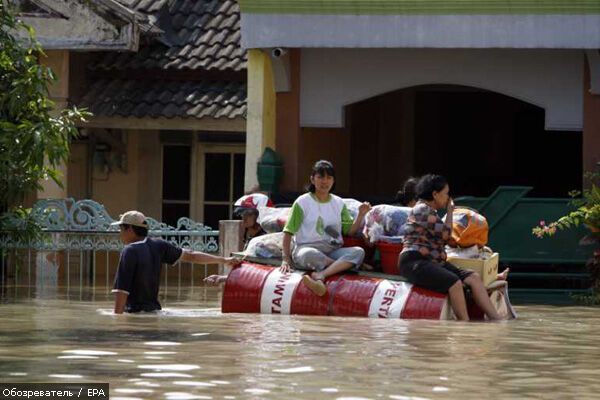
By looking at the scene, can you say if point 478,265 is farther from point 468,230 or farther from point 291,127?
point 291,127

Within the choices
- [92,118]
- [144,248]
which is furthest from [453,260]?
[92,118]

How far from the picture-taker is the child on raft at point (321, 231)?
1566 cm

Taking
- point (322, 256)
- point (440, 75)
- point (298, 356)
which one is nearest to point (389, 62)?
point (440, 75)

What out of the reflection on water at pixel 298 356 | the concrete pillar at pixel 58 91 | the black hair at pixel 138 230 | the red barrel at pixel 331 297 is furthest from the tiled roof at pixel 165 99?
the black hair at pixel 138 230

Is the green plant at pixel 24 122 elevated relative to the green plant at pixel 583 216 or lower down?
elevated

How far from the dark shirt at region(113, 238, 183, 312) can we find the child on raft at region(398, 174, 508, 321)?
84.0 inches

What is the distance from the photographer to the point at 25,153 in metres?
18.3

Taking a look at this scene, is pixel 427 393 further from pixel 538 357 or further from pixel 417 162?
pixel 417 162

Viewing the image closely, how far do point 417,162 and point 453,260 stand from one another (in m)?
11.7

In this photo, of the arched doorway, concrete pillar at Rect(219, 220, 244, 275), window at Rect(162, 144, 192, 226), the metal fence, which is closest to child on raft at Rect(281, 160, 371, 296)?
concrete pillar at Rect(219, 220, 244, 275)

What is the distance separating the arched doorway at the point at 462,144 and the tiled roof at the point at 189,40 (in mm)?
2809

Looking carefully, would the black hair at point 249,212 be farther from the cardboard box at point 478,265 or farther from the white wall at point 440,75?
the white wall at point 440,75

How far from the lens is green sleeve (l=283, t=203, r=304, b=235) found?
15.8 metres

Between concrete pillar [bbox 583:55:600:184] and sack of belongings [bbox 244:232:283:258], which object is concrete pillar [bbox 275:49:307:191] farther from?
sack of belongings [bbox 244:232:283:258]
